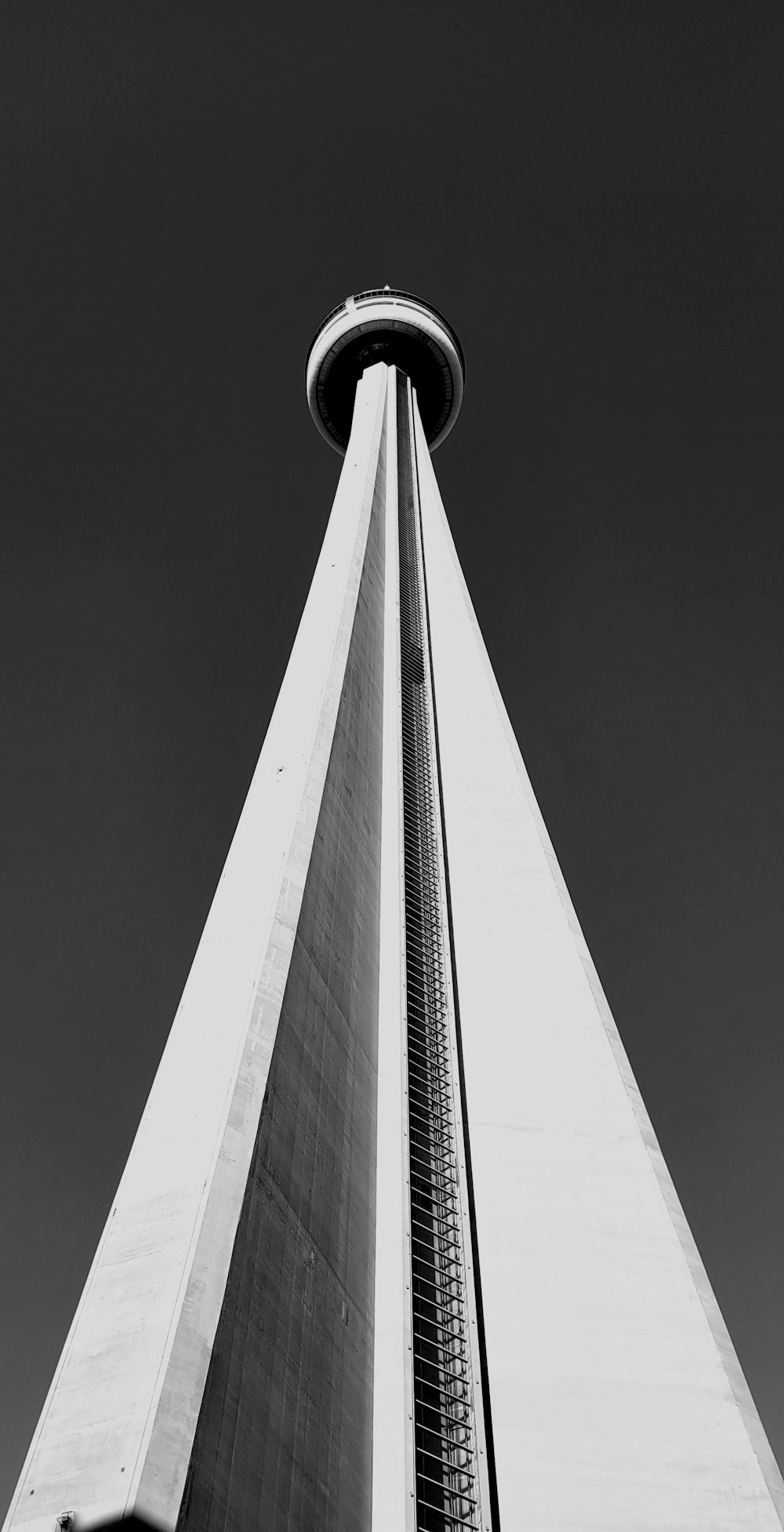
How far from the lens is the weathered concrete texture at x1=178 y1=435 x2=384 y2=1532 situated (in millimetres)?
3084

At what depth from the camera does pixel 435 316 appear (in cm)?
2633

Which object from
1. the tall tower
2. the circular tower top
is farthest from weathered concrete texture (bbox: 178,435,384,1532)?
the circular tower top

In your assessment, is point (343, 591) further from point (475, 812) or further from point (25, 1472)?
point (25, 1472)

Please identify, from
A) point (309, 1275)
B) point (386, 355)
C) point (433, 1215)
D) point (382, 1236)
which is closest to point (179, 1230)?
point (309, 1275)

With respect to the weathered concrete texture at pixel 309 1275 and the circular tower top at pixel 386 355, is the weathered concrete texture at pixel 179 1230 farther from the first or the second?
the circular tower top at pixel 386 355

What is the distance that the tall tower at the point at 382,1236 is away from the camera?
9.92ft

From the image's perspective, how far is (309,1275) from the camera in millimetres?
4160

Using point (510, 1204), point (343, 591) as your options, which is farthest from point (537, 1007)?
point (343, 591)

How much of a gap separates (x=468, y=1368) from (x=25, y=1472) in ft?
10.4

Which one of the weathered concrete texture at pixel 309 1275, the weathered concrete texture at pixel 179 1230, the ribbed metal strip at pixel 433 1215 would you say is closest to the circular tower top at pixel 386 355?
the ribbed metal strip at pixel 433 1215

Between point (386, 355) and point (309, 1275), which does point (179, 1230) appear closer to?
point (309, 1275)

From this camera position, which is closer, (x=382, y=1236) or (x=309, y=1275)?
(x=309, y=1275)

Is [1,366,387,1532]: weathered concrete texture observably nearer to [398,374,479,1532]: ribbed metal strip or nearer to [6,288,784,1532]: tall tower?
[6,288,784,1532]: tall tower

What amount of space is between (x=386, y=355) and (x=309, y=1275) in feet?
84.2
